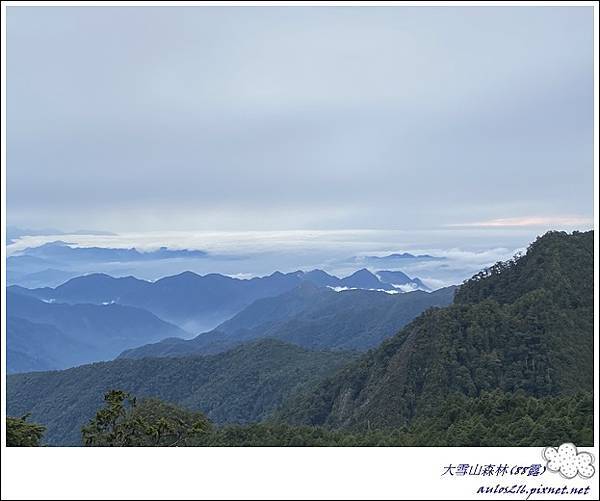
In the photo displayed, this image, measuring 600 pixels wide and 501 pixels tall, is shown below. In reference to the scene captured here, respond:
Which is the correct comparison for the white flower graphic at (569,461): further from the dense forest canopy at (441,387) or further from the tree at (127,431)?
the tree at (127,431)

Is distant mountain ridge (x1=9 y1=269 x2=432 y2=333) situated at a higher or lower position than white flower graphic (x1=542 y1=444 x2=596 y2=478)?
lower

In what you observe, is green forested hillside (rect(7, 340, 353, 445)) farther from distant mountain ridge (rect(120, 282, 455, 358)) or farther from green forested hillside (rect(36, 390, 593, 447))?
green forested hillside (rect(36, 390, 593, 447))

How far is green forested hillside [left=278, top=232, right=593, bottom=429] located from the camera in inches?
637

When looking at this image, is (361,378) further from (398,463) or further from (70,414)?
(70,414)

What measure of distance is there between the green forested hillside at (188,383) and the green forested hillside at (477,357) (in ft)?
32.5

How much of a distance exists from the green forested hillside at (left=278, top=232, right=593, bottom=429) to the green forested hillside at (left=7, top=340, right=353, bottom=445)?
32.5ft

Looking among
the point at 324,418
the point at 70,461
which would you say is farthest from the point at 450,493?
the point at 324,418

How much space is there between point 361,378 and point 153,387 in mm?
22777

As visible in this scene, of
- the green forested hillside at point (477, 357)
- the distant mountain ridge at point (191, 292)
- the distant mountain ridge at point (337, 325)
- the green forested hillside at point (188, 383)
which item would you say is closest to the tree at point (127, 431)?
the green forested hillside at point (477, 357)

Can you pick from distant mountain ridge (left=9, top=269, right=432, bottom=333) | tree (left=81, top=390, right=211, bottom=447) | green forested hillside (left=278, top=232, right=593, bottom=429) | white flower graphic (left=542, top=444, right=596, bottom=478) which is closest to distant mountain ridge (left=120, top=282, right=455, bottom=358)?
distant mountain ridge (left=9, top=269, right=432, bottom=333)

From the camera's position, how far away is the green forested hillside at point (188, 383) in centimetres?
3319

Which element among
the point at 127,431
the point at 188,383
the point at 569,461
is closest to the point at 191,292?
the point at 188,383

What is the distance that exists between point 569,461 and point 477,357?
48.5 ft

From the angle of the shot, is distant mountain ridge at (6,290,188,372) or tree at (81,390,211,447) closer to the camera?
tree at (81,390,211,447)
